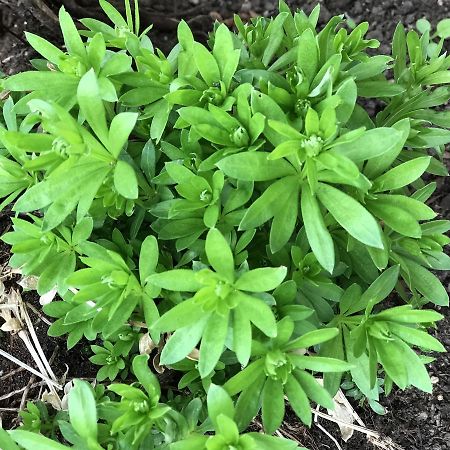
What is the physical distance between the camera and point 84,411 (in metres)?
1.27

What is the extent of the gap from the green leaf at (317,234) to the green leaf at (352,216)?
30mm

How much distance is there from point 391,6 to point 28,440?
2526 millimetres

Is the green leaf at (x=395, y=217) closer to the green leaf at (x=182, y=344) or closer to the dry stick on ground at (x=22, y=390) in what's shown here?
the green leaf at (x=182, y=344)

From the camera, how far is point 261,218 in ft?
4.30

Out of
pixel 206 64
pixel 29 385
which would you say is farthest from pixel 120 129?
pixel 29 385

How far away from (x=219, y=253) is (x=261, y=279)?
0.11 metres

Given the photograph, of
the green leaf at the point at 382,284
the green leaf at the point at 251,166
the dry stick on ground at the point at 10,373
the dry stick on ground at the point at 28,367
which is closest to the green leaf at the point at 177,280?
the green leaf at the point at 251,166

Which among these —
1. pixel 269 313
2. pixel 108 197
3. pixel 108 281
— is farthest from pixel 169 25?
pixel 269 313

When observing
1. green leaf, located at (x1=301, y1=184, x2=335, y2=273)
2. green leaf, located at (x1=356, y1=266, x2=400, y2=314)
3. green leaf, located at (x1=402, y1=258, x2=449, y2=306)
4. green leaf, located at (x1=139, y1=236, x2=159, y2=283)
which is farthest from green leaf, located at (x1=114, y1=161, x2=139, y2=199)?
green leaf, located at (x1=402, y1=258, x2=449, y2=306)

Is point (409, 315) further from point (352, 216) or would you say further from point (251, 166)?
point (251, 166)

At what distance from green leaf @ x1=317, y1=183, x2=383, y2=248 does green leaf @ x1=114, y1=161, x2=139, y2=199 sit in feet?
1.40

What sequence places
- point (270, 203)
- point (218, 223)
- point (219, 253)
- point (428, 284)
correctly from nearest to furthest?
point (219, 253)
point (270, 203)
point (218, 223)
point (428, 284)

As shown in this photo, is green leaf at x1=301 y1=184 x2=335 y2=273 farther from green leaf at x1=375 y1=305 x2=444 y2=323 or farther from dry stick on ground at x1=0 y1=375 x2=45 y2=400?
dry stick on ground at x1=0 y1=375 x2=45 y2=400

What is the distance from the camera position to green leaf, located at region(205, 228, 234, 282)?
119 centimetres
